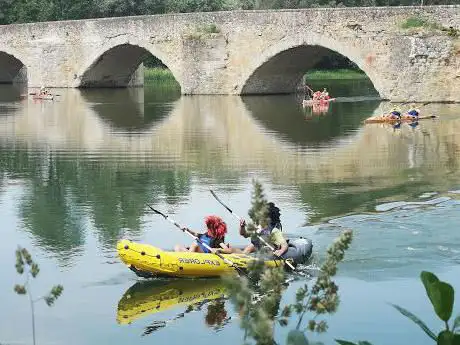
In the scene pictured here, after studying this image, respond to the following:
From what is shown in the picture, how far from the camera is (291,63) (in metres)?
33.0

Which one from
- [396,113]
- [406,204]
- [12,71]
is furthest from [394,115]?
[12,71]

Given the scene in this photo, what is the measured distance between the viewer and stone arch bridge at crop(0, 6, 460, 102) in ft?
88.5

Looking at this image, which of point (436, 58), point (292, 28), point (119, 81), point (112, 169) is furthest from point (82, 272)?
point (119, 81)

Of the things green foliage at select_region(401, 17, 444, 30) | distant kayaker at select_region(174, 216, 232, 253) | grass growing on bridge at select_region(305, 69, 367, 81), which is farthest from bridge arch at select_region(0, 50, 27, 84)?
distant kayaker at select_region(174, 216, 232, 253)

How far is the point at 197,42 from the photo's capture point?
32.8 meters

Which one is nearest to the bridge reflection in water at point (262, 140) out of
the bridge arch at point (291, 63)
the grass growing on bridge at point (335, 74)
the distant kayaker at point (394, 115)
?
the distant kayaker at point (394, 115)

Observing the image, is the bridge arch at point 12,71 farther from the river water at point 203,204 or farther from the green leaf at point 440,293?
the green leaf at point 440,293

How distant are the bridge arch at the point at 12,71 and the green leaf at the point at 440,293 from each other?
44468 millimetres

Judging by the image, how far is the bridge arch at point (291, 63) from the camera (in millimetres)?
28344

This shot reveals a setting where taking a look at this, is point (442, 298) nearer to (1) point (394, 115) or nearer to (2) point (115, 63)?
(1) point (394, 115)

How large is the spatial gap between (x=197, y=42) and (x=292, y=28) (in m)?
4.38

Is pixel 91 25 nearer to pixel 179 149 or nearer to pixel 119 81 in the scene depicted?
pixel 119 81

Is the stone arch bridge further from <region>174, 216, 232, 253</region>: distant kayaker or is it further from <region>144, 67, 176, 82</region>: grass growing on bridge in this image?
<region>174, 216, 232, 253</region>: distant kayaker

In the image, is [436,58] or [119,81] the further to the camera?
[119,81]
